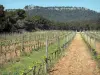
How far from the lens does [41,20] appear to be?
333ft

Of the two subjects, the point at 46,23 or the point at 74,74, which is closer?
the point at 74,74

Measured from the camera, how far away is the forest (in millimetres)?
53469

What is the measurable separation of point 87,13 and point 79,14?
18.8 feet

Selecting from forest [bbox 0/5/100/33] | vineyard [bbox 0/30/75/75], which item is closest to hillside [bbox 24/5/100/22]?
forest [bbox 0/5/100/33]

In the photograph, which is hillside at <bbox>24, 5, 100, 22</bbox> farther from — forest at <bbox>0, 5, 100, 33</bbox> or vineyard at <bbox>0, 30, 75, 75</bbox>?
vineyard at <bbox>0, 30, 75, 75</bbox>

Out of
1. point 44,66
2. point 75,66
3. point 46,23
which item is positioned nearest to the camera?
point 44,66

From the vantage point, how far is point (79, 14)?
196 m

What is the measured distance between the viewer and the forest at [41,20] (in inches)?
2105

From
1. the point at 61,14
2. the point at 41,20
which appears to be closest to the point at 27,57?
the point at 41,20

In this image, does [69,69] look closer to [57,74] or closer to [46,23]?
[57,74]

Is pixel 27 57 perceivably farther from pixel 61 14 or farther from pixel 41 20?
pixel 61 14

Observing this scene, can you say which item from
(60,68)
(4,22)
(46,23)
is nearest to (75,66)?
(60,68)

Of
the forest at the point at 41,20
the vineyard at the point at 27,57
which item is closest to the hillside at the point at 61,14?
the forest at the point at 41,20

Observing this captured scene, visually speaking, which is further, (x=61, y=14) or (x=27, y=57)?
(x=61, y=14)
